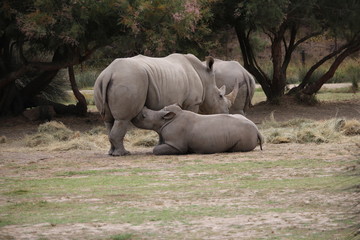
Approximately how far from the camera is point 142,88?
41.5 ft


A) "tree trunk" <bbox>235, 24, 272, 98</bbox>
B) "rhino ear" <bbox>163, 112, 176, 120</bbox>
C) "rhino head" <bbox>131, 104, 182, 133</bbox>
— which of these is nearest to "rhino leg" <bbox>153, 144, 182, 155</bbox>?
"rhino head" <bbox>131, 104, 182, 133</bbox>

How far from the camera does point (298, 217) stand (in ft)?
23.1

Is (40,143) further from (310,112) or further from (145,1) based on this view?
(310,112)

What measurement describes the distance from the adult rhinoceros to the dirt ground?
65 cm

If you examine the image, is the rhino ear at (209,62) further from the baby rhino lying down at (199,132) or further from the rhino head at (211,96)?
the baby rhino lying down at (199,132)

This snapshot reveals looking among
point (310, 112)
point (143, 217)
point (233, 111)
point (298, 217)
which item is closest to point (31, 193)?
point (143, 217)

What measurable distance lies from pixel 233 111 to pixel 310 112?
4801 millimetres

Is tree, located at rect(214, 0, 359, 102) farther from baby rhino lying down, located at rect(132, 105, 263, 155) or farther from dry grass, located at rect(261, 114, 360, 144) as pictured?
baby rhino lying down, located at rect(132, 105, 263, 155)

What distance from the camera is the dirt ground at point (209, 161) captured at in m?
6.70

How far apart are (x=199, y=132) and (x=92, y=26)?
274 inches

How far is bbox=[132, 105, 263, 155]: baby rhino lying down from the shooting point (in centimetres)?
1238

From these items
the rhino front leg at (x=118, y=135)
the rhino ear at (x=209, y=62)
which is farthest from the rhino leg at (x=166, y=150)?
the rhino ear at (x=209, y=62)

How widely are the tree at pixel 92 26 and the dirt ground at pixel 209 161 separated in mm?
1705

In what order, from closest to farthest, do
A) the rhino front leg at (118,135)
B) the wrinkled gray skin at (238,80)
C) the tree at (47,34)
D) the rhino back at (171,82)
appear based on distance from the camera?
1. the rhino front leg at (118,135)
2. the rhino back at (171,82)
3. the tree at (47,34)
4. the wrinkled gray skin at (238,80)
